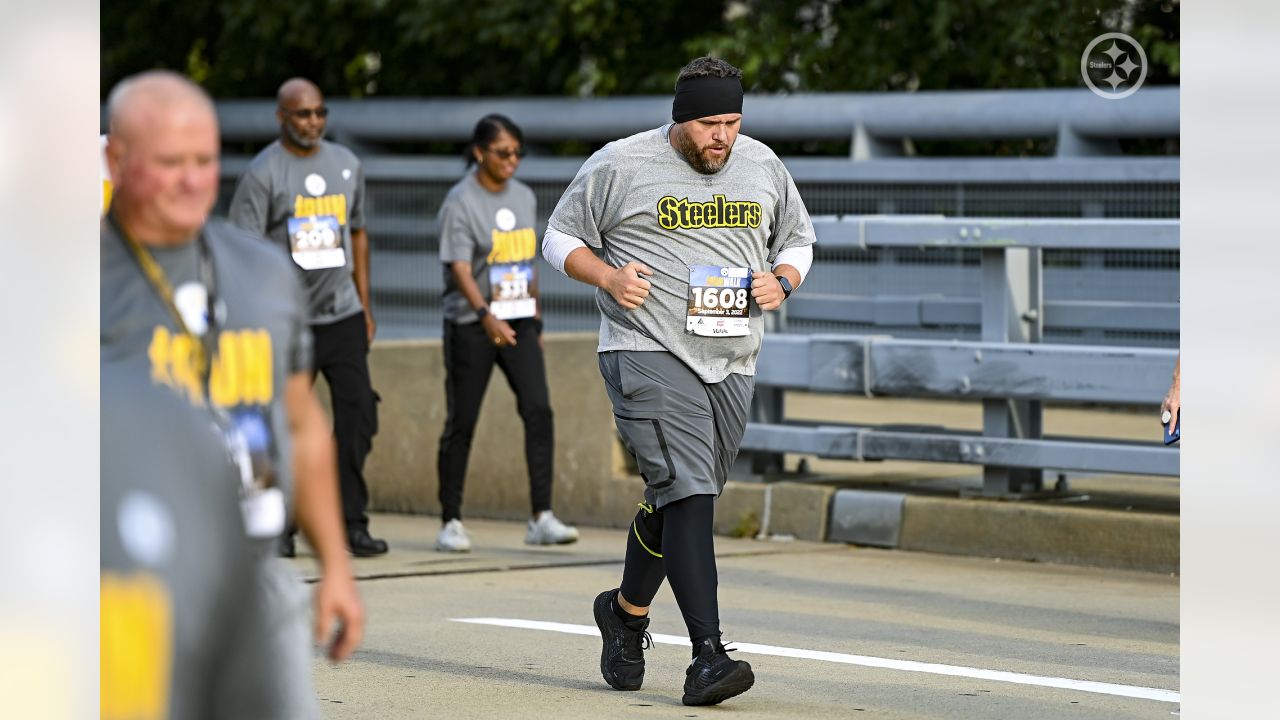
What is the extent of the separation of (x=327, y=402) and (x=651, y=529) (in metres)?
5.97

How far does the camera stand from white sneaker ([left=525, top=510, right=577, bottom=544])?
10.6 meters

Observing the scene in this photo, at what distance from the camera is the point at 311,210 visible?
9359mm

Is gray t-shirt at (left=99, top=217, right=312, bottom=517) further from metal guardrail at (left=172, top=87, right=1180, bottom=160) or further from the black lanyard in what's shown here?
metal guardrail at (left=172, top=87, right=1180, bottom=160)

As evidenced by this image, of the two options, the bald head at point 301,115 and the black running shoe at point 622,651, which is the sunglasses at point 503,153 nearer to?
the bald head at point 301,115

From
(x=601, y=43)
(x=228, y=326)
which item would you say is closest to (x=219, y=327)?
(x=228, y=326)

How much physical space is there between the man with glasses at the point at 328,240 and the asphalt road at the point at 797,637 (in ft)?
1.90

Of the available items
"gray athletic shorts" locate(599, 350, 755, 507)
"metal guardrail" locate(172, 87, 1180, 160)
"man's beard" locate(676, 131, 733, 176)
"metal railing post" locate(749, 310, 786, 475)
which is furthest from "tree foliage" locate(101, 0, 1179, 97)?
"gray athletic shorts" locate(599, 350, 755, 507)

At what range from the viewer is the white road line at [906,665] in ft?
22.5

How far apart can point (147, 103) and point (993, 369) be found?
23.2ft

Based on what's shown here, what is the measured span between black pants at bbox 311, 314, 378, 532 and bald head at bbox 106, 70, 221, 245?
638 centimetres

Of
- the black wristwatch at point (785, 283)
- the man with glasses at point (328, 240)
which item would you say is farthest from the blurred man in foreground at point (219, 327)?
the man with glasses at point (328, 240)

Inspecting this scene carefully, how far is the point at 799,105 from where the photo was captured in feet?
47.9
